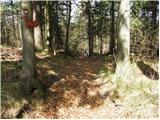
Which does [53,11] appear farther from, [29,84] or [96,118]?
[96,118]

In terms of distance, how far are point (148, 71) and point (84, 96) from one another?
322 centimetres

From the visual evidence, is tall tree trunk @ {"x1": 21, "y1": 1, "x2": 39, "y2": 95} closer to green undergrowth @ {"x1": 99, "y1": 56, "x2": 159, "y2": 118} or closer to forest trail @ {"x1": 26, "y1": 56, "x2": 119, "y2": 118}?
forest trail @ {"x1": 26, "y1": 56, "x2": 119, "y2": 118}

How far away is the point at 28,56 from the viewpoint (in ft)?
36.1

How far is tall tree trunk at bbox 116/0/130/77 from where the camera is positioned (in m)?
11.7

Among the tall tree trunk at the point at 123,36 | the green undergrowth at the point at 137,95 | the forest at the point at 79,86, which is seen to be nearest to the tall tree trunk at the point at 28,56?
the forest at the point at 79,86

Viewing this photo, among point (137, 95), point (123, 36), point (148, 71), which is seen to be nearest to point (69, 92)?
point (137, 95)

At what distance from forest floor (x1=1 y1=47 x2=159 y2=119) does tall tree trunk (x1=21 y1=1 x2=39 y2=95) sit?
349 millimetres

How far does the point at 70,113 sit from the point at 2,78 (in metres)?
3.23

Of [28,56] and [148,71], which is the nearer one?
[28,56]

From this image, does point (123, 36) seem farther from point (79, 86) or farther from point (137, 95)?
point (79, 86)

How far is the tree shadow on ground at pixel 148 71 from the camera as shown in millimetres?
11767

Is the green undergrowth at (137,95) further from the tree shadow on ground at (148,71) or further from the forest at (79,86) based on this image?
the tree shadow on ground at (148,71)

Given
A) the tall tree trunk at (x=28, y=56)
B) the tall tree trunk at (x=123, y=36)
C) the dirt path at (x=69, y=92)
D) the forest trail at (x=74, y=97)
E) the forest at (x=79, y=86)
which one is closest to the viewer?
the forest at (x=79, y=86)

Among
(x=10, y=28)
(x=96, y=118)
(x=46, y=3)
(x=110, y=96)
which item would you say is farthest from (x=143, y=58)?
(x=10, y=28)
